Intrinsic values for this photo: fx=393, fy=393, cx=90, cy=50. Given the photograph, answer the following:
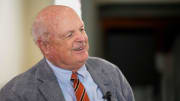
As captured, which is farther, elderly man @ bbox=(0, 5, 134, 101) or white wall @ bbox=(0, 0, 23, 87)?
white wall @ bbox=(0, 0, 23, 87)

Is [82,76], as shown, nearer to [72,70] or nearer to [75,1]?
[72,70]

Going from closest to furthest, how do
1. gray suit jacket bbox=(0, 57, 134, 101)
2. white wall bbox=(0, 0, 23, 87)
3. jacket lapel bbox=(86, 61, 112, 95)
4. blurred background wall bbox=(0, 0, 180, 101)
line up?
gray suit jacket bbox=(0, 57, 134, 101)
jacket lapel bbox=(86, 61, 112, 95)
white wall bbox=(0, 0, 23, 87)
blurred background wall bbox=(0, 0, 180, 101)

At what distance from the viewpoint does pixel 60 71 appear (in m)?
1.59

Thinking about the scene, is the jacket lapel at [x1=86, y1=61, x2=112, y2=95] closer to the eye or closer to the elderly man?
the elderly man

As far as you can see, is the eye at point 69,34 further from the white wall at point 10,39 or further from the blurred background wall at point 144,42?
the blurred background wall at point 144,42

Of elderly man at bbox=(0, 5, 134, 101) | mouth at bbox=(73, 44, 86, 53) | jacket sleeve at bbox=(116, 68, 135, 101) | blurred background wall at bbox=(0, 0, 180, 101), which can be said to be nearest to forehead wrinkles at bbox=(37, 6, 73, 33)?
elderly man at bbox=(0, 5, 134, 101)

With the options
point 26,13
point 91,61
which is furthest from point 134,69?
point 91,61

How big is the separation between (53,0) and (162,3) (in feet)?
14.9

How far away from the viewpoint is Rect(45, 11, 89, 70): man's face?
1508 millimetres

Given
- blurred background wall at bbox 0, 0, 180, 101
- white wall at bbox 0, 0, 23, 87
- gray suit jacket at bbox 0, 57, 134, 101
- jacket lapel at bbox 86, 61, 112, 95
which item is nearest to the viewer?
gray suit jacket at bbox 0, 57, 134, 101

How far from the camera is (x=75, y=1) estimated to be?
1.92 m

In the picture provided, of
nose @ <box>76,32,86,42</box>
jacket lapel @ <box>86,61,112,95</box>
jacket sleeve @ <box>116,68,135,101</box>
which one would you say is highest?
nose @ <box>76,32,86,42</box>

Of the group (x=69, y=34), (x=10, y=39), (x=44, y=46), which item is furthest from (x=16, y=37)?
(x=69, y=34)

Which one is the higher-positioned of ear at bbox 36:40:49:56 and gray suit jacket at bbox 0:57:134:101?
ear at bbox 36:40:49:56
